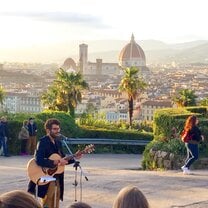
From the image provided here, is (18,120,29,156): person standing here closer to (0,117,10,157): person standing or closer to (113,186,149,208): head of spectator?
(0,117,10,157): person standing

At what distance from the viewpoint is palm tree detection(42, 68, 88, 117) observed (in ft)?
132

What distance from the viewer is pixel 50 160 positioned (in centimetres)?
770

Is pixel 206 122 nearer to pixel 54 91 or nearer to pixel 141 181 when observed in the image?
pixel 141 181

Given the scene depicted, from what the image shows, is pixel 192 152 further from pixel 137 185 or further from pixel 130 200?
pixel 130 200

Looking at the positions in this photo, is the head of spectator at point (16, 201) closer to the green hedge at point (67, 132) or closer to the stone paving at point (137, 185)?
the stone paving at point (137, 185)

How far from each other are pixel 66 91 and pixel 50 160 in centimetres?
3363

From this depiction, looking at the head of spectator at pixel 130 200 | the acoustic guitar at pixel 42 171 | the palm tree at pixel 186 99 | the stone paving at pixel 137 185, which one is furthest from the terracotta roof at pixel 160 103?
the head of spectator at pixel 130 200

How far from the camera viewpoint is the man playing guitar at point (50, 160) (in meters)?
7.69

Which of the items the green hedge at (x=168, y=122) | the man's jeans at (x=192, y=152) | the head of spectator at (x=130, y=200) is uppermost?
the head of spectator at (x=130, y=200)

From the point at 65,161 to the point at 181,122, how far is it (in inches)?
319

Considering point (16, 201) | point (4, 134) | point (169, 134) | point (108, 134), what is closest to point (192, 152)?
point (169, 134)

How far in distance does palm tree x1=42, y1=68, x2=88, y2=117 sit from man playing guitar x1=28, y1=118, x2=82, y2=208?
3171 centimetres

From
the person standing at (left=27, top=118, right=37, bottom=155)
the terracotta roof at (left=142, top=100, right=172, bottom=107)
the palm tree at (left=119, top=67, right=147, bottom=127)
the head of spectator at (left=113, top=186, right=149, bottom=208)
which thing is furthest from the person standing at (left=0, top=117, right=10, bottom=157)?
the terracotta roof at (left=142, top=100, right=172, bottom=107)

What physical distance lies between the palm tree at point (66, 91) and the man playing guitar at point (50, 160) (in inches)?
1248
